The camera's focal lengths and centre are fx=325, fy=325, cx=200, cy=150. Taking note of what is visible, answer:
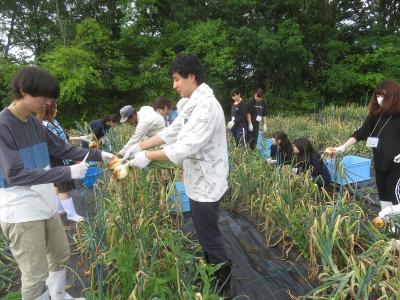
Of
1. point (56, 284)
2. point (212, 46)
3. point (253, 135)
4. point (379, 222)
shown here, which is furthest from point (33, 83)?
point (212, 46)

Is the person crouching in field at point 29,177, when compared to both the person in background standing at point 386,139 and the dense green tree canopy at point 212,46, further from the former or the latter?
the dense green tree canopy at point 212,46

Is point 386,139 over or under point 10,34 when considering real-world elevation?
under

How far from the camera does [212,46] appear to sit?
37.7 ft

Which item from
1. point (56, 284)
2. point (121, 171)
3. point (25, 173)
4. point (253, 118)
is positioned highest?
point (25, 173)

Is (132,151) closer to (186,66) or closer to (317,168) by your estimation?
(186,66)

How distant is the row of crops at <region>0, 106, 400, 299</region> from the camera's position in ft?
5.04

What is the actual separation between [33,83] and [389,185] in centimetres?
236

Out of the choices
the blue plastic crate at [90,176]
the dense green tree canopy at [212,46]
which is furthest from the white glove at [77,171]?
the dense green tree canopy at [212,46]

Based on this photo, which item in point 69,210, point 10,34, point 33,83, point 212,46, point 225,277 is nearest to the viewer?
point 33,83

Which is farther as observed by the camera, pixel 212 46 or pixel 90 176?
pixel 212 46

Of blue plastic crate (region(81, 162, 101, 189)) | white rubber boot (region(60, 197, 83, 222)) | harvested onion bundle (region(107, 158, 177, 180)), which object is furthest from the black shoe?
blue plastic crate (region(81, 162, 101, 189))

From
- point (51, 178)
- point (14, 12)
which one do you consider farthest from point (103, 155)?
point (14, 12)

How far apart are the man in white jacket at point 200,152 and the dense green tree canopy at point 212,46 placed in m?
9.12

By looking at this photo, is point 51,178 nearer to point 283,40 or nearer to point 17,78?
point 17,78
